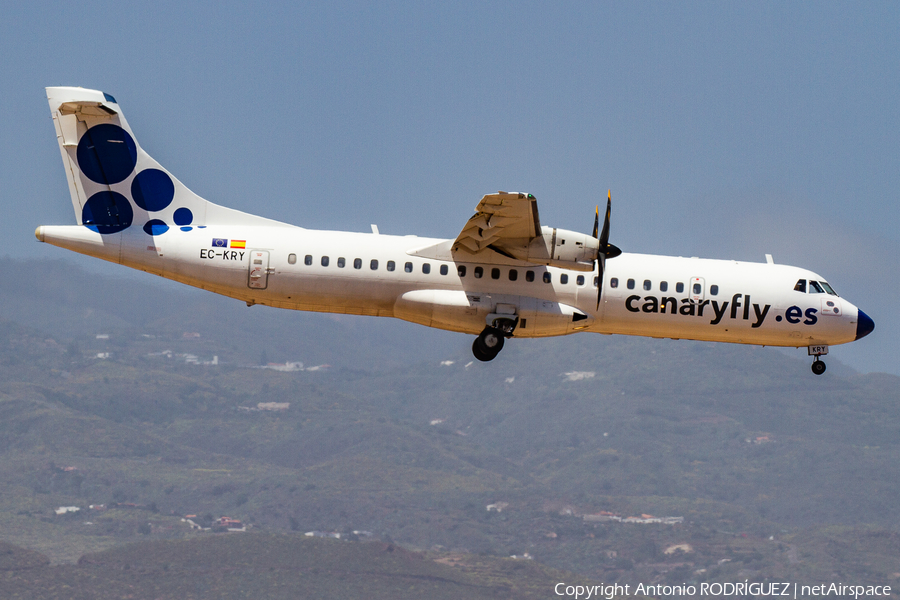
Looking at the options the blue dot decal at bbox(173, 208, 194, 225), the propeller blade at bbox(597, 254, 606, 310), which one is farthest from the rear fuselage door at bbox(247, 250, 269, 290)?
the propeller blade at bbox(597, 254, 606, 310)

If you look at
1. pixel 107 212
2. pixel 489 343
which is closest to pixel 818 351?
pixel 489 343

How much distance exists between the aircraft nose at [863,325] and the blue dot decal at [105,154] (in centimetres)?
2848

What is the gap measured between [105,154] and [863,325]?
29.7 meters

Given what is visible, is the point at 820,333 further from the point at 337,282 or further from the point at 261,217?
the point at 261,217

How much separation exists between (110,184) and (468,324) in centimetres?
1430

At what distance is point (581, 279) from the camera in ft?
136

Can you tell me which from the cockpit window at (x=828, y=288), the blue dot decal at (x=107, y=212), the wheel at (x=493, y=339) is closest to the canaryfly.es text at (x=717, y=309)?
the cockpit window at (x=828, y=288)

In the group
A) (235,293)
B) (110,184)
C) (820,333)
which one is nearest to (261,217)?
(235,293)

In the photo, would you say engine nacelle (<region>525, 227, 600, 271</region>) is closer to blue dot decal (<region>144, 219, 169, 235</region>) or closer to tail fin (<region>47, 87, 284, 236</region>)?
tail fin (<region>47, 87, 284, 236</region>)

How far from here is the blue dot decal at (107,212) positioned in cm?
4125

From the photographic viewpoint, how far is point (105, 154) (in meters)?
41.9

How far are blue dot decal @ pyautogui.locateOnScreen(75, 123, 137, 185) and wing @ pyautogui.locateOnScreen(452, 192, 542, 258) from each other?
12.9m

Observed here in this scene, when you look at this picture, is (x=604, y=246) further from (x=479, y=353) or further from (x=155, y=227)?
(x=155, y=227)

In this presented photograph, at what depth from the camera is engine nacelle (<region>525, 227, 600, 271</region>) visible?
3938 centimetres
